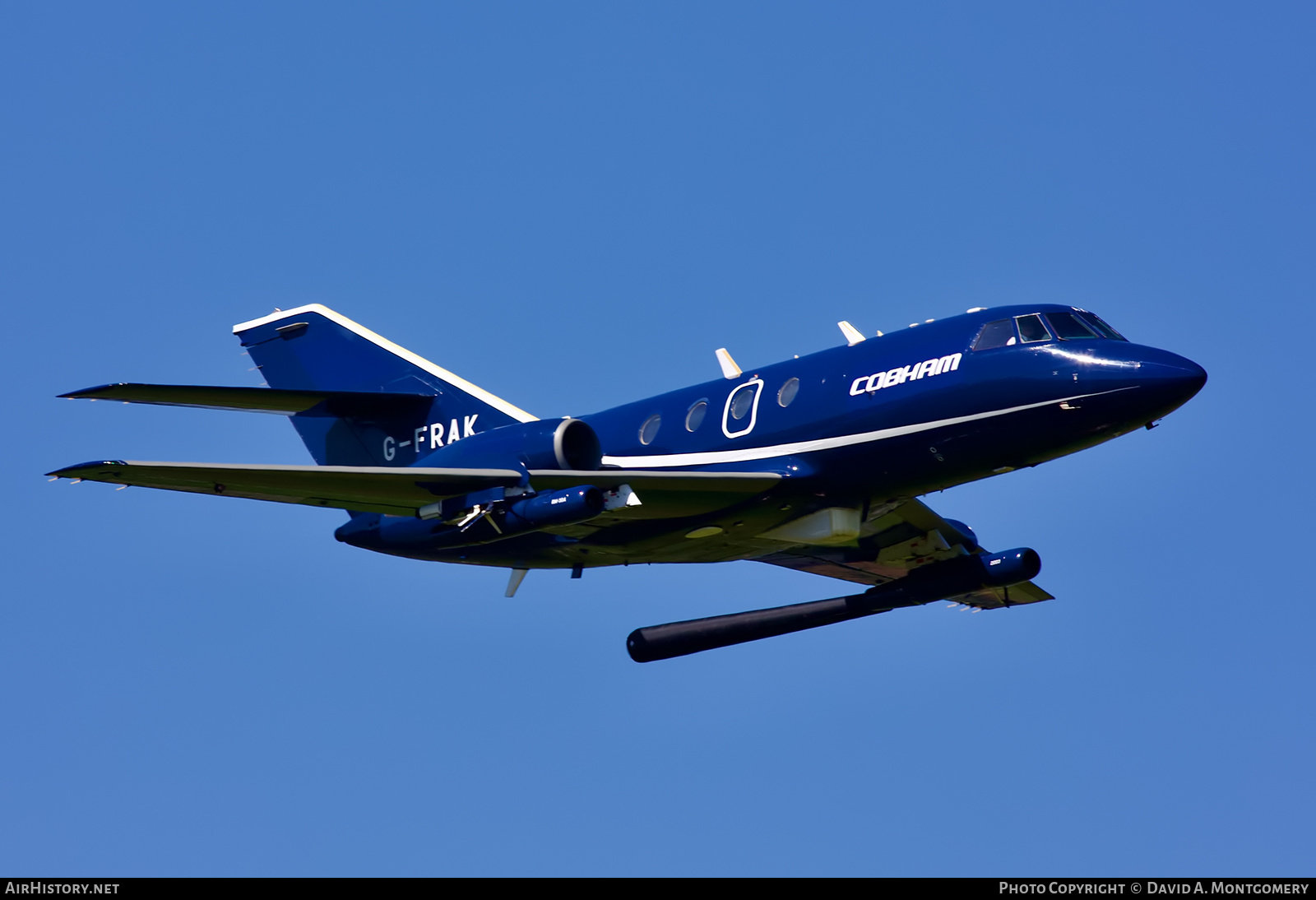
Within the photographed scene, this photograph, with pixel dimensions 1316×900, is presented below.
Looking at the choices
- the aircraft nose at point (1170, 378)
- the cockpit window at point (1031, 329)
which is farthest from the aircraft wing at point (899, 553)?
the aircraft nose at point (1170, 378)

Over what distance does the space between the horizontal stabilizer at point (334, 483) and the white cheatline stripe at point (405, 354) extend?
3041mm

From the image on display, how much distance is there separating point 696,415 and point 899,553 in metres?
5.20

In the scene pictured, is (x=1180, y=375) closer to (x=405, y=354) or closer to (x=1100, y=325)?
(x=1100, y=325)

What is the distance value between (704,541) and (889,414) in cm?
386

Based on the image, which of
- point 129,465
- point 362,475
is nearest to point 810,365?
point 362,475

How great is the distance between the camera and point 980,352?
22516mm

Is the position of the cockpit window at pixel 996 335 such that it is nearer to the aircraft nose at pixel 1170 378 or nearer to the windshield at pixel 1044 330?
the windshield at pixel 1044 330

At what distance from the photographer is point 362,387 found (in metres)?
29.1

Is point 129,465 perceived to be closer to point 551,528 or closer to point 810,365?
point 551,528

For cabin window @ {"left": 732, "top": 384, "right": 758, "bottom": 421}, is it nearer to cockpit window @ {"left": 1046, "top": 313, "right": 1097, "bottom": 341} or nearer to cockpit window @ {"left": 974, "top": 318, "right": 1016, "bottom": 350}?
cockpit window @ {"left": 974, "top": 318, "right": 1016, "bottom": 350}

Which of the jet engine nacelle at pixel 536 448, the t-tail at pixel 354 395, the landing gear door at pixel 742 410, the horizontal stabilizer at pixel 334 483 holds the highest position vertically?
the t-tail at pixel 354 395

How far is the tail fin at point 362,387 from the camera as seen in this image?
27.6 m

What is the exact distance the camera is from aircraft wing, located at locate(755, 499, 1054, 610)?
88.2 ft

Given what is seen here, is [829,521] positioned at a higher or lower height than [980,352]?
lower
